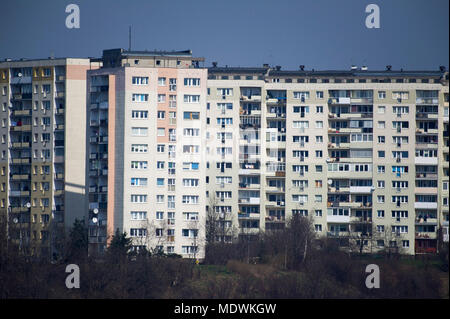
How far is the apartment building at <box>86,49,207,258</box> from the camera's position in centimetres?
6359

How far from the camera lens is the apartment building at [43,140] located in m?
69.6

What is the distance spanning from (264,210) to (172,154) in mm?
7821

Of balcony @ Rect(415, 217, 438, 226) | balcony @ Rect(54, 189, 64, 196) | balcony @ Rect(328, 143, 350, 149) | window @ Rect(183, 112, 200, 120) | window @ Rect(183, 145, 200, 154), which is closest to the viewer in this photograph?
window @ Rect(183, 112, 200, 120)

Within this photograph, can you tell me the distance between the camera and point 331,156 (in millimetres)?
68875

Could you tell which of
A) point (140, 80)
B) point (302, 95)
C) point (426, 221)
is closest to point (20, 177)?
point (140, 80)

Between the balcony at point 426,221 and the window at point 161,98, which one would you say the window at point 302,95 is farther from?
the balcony at point 426,221

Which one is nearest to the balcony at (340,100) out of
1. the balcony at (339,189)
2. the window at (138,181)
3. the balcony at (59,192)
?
the balcony at (339,189)

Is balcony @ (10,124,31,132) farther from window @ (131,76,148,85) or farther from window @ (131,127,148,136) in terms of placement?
window @ (131,76,148,85)

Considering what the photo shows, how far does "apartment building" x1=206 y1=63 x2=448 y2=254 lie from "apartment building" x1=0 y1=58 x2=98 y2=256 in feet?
30.1

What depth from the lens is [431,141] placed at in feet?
224

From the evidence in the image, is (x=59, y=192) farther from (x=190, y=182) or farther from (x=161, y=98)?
(x=161, y=98)

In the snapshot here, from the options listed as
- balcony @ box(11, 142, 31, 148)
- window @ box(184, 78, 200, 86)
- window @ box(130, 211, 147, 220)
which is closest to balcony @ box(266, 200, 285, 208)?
window @ box(130, 211, 147, 220)

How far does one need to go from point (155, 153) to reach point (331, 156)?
12012 mm
